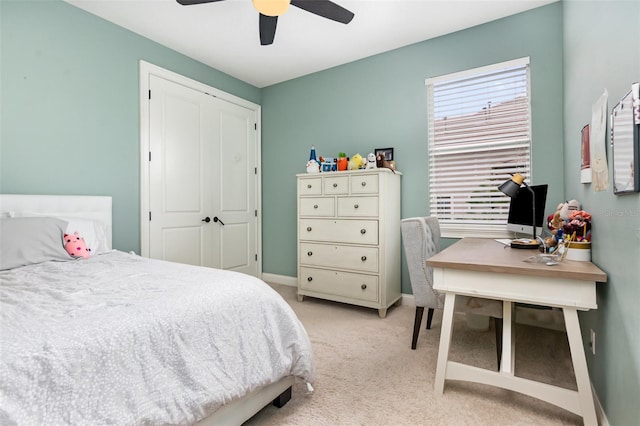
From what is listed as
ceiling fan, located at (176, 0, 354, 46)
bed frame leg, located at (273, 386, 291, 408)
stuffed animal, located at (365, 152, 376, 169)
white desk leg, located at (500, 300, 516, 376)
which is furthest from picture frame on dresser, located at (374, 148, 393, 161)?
bed frame leg, located at (273, 386, 291, 408)

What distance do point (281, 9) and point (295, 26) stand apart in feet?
3.38

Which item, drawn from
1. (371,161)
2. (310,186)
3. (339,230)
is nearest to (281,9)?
(371,161)

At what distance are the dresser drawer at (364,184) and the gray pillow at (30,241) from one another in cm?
227

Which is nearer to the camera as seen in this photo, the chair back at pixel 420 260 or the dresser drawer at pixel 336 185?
the chair back at pixel 420 260

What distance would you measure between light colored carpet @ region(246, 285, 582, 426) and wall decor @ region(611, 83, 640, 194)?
114 cm

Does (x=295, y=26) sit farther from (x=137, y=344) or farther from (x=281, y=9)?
(x=137, y=344)

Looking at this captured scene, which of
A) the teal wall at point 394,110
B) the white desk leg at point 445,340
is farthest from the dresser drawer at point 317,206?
the white desk leg at point 445,340

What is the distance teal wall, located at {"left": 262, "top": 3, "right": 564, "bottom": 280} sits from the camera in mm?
2656

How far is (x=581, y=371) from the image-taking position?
144 centimetres

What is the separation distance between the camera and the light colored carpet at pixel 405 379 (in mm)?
1557

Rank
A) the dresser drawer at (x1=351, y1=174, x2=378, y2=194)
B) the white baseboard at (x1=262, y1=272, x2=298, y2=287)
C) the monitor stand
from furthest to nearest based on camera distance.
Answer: the white baseboard at (x1=262, y1=272, x2=298, y2=287) → the dresser drawer at (x1=351, y1=174, x2=378, y2=194) → the monitor stand

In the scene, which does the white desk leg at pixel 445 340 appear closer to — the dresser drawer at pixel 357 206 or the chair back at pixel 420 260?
the chair back at pixel 420 260

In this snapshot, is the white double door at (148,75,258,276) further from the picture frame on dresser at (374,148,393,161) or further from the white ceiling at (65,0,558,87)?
the picture frame on dresser at (374,148,393,161)

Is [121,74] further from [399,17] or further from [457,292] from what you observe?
[457,292]
